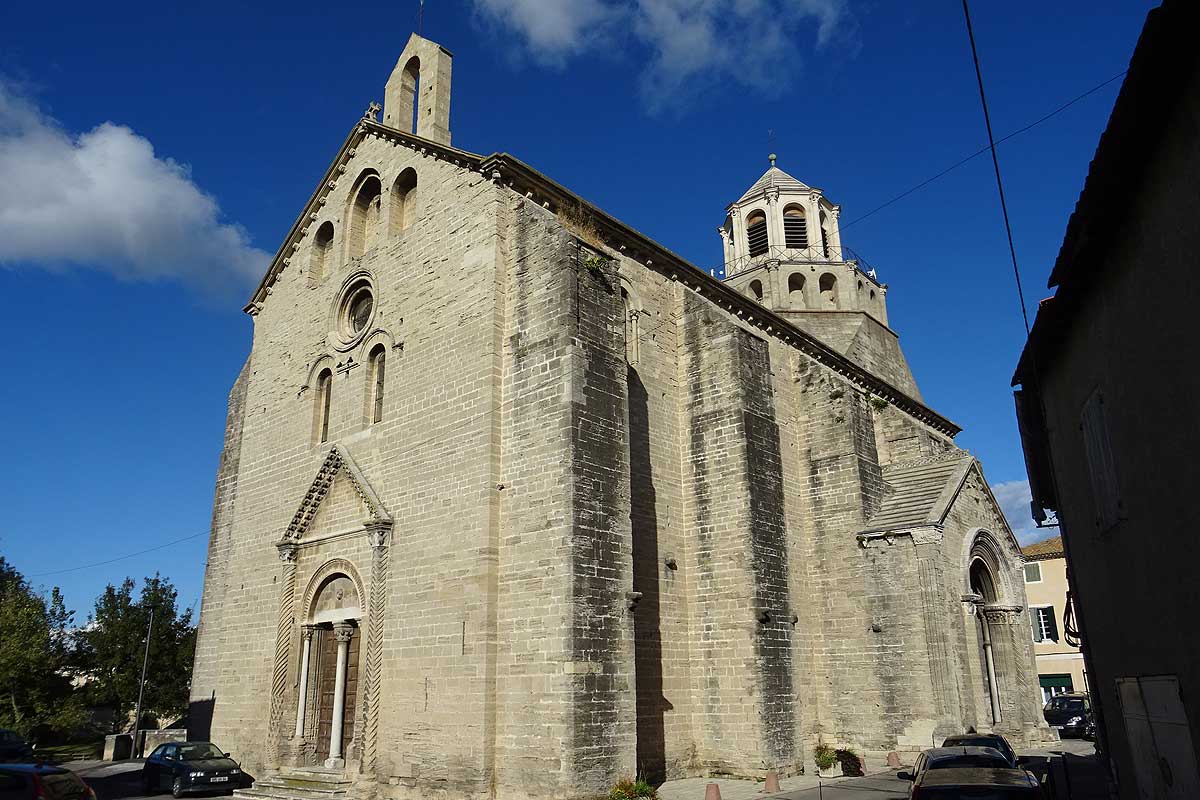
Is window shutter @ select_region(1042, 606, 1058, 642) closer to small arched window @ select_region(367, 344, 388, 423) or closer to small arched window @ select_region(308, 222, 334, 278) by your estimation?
small arched window @ select_region(367, 344, 388, 423)

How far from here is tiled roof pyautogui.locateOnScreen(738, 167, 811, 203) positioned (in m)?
30.9

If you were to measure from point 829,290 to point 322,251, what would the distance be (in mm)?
18138

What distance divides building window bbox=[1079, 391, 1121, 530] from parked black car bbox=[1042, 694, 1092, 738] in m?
18.5

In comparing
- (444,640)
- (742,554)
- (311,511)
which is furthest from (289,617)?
(742,554)

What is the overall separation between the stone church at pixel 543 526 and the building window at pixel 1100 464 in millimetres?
6472

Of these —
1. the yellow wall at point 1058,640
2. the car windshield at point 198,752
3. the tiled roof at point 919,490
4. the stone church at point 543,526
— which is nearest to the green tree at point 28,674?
the stone church at point 543,526

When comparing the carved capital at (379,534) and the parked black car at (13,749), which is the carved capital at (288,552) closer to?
the carved capital at (379,534)

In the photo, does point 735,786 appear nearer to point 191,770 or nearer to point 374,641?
point 374,641

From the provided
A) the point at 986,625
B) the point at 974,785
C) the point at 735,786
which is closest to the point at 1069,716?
the point at 986,625

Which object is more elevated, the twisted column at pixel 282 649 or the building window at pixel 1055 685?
the twisted column at pixel 282 649

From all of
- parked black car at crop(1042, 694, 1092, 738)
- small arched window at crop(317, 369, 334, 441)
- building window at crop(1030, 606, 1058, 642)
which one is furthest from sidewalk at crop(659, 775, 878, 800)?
building window at crop(1030, 606, 1058, 642)

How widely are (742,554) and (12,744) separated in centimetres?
1798

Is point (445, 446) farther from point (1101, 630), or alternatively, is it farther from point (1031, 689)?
point (1031, 689)

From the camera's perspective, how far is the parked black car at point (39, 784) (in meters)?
10.1
